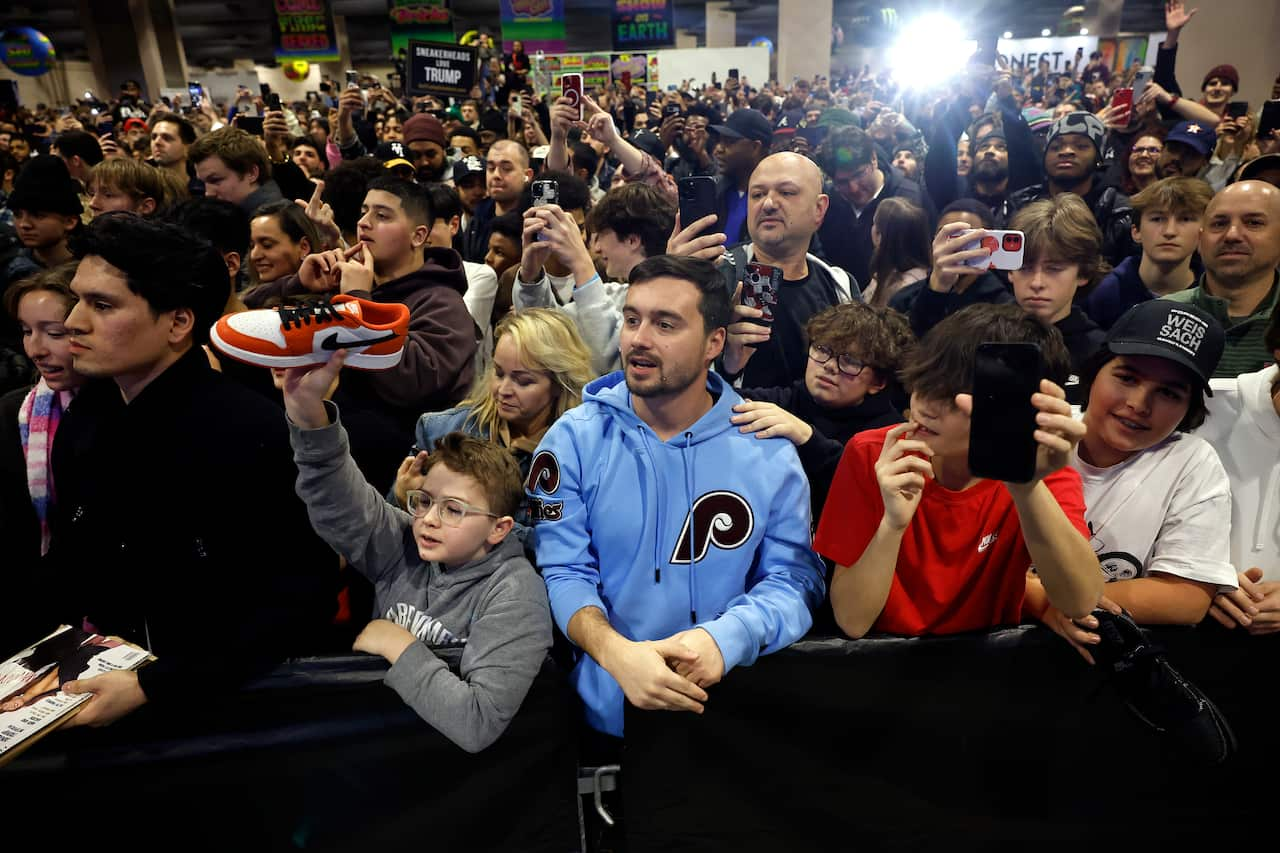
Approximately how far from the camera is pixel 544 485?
200cm

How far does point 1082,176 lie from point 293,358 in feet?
15.2

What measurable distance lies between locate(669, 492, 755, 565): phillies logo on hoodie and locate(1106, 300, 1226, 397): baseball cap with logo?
3.46 ft

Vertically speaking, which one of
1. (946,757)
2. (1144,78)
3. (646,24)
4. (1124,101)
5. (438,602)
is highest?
(646,24)

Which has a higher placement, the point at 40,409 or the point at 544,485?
the point at 40,409

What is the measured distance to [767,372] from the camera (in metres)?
2.95

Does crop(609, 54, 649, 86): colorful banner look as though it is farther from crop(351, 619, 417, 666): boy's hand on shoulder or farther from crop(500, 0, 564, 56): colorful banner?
crop(351, 619, 417, 666): boy's hand on shoulder

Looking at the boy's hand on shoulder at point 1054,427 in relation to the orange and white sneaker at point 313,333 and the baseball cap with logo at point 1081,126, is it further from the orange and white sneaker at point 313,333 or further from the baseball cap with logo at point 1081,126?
the baseball cap with logo at point 1081,126

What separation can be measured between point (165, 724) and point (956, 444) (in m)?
1.87

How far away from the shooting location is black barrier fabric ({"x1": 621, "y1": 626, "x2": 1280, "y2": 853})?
177 cm

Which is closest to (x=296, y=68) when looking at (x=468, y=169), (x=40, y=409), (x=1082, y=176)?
(x=468, y=169)

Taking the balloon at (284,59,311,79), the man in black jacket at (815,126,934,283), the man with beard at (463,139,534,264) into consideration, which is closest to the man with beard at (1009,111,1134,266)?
the man in black jacket at (815,126,934,283)

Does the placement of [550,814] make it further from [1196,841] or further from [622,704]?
[1196,841]

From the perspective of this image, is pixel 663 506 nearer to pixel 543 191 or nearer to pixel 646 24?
pixel 543 191

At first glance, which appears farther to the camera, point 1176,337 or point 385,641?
point 1176,337
